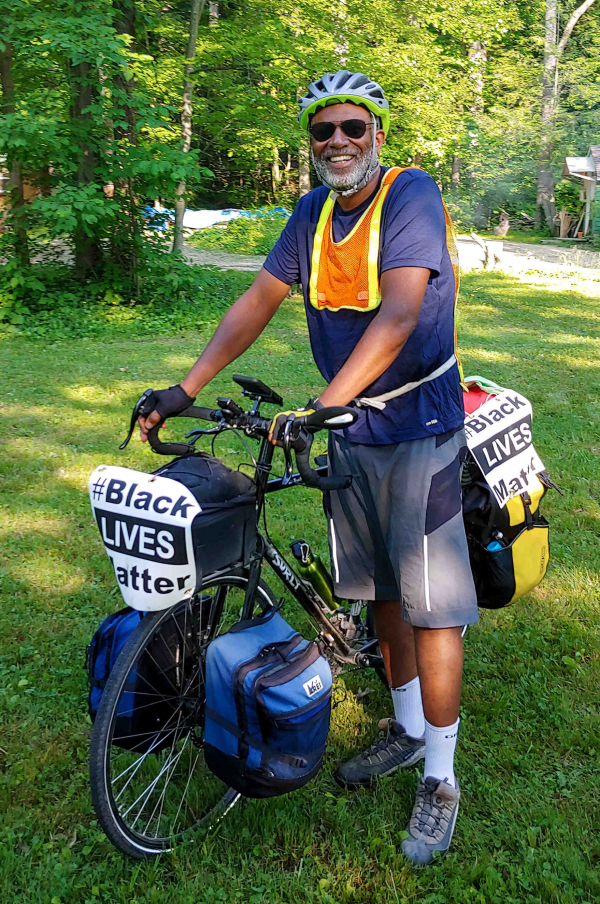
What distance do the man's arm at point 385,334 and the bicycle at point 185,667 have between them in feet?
0.44

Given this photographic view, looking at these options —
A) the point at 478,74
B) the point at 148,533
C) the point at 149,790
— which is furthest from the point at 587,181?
the point at 148,533

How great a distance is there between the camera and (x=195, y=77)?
1146 cm

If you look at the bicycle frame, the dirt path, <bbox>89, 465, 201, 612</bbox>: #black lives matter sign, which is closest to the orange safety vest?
the bicycle frame

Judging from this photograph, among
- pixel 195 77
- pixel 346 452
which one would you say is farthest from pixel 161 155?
pixel 346 452

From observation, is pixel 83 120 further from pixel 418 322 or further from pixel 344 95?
pixel 418 322

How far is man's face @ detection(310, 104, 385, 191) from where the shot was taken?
229 centimetres

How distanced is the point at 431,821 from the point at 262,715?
72 centimetres

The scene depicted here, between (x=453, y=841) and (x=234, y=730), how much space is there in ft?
2.81

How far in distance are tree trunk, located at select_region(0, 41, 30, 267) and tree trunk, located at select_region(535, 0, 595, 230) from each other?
2609 centimetres

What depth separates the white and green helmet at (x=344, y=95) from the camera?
2.28m

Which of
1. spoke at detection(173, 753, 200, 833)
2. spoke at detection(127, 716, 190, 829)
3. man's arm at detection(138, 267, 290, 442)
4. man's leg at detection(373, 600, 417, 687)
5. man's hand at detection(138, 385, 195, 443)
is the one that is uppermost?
man's arm at detection(138, 267, 290, 442)

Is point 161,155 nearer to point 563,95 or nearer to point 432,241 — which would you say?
point 432,241

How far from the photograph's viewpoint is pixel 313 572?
2809 millimetres

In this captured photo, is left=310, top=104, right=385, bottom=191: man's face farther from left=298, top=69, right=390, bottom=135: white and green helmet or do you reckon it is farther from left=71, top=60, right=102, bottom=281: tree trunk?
left=71, top=60, right=102, bottom=281: tree trunk
